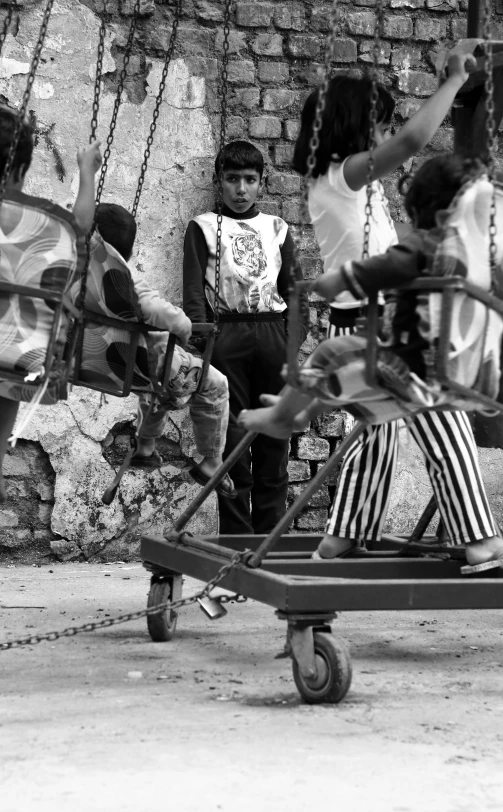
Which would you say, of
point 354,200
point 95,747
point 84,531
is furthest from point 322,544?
point 84,531

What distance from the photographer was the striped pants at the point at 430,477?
3.69 metres

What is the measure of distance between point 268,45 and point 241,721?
4.13m

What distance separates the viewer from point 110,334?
3.89 m

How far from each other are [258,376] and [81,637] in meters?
1.85

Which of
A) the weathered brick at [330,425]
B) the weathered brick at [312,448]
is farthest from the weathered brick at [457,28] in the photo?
the weathered brick at [312,448]

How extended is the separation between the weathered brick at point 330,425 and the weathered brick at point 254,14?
201 centimetres

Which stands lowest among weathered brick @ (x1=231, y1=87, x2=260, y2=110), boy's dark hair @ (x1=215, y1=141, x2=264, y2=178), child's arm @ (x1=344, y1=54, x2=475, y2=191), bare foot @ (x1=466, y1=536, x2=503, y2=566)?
bare foot @ (x1=466, y1=536, x2=503, y2=566)

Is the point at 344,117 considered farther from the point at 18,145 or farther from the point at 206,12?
the point at 206,12

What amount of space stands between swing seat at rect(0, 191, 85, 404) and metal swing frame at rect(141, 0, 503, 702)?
2.65ft

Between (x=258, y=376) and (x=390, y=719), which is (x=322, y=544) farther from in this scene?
(x=258, y=376)

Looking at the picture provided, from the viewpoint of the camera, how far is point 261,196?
6070mm

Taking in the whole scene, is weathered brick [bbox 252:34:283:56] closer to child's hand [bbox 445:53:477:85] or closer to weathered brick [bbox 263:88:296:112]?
weathered brick [bbox 263:88:296:112]

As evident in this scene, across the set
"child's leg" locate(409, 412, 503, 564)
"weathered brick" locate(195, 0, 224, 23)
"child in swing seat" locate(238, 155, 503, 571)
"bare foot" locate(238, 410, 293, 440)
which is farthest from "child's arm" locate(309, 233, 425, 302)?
"weathered brick" locate(195, 0, 224, 23)

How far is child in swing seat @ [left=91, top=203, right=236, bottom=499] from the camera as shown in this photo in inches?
150
